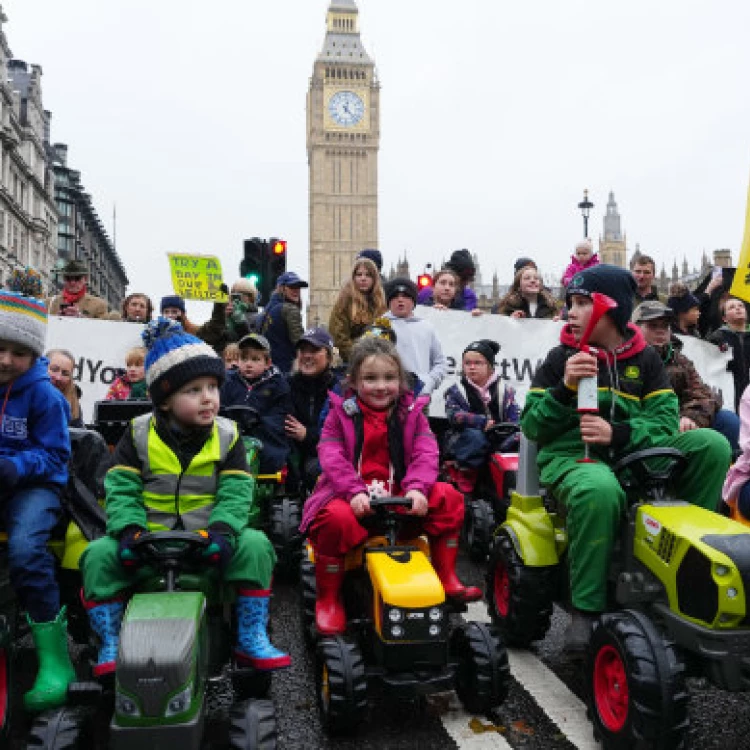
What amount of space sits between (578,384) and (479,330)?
4999 millimetres

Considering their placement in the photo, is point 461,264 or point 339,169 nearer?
point 461,264

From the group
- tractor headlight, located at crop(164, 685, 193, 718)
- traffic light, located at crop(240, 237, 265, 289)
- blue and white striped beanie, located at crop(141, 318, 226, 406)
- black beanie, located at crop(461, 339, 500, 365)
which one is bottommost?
tractor headlight, located at crop(164, 685, 193, 718)

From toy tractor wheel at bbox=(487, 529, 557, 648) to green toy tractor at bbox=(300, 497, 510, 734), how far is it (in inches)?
22.0

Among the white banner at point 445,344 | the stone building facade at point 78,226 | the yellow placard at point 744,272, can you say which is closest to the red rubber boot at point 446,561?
the yellow placard at point 744,272

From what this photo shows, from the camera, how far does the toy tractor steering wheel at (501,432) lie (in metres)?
5.92

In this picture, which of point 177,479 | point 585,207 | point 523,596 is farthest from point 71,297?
point 585,207

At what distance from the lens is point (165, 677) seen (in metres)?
2.51

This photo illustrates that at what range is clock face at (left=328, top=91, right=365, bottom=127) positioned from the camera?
101 metres

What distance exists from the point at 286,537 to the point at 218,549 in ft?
7.37

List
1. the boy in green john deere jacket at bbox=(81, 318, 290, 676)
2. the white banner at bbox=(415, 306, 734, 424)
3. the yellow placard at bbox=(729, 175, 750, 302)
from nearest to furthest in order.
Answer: the boy in green john deere jacket at bbox=(81, 318, 290, 676) < the yellow placard at bbox=(729, 175, 750, 302) < the white banner at bbox=(415, 306, 734, 424)

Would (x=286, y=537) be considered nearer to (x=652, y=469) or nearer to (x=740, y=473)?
(x=652, y=469)

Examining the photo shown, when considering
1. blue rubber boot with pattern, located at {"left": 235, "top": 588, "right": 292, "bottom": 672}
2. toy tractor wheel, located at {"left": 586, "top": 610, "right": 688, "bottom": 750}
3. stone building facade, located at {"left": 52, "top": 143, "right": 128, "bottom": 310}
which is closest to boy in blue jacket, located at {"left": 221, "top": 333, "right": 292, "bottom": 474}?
blue rubber boot with pattern, located at {"left": 235, "top": 588, "right": 292, "bottom": 672}

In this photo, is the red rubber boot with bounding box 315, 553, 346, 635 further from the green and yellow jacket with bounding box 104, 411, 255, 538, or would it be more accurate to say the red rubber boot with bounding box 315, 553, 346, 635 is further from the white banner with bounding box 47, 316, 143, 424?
the white banner with bounding box 47, 316, 143, 424

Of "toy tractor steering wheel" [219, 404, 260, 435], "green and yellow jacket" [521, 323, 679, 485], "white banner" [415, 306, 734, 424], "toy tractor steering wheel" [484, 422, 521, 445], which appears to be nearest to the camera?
"green and yellow jacket" [521, 323, 679, 485]
